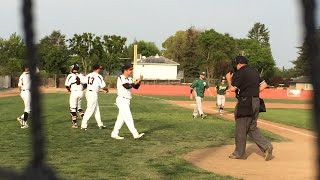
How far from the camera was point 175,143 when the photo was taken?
1077 cm

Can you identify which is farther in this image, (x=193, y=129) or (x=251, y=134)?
(x=193, y=129)

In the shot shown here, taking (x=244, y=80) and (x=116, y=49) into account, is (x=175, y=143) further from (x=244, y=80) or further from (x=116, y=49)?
(x=116, y=49)

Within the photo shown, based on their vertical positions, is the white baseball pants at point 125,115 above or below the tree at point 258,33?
below

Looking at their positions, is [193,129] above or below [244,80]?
below

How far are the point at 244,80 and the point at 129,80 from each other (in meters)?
3.08

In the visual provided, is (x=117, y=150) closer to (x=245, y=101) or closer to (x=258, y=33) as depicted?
(x=245, y=101)

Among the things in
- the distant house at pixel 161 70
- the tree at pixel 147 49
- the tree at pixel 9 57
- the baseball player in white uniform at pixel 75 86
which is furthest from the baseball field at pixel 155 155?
the tree at pixel 147 49

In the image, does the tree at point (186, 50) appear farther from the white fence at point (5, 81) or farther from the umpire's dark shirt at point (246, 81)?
the umpire's dark shirt at point (246, 81)

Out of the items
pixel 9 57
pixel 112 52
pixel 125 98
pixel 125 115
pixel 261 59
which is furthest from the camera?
pixel 261 59

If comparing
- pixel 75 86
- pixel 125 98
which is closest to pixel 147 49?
pixel 75 86

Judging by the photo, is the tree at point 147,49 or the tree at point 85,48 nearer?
the tree at point 85,48

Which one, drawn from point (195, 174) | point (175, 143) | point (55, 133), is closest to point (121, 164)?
point (195, 174)

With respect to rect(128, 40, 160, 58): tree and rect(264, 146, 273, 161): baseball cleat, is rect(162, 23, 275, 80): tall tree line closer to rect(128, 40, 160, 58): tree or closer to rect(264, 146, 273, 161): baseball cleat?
rect(128, 40, 160, 58): tree

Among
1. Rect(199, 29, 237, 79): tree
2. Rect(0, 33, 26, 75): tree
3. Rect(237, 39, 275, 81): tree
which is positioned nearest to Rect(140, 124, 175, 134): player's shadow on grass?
Rect(0, 33, 26, 75): tree
